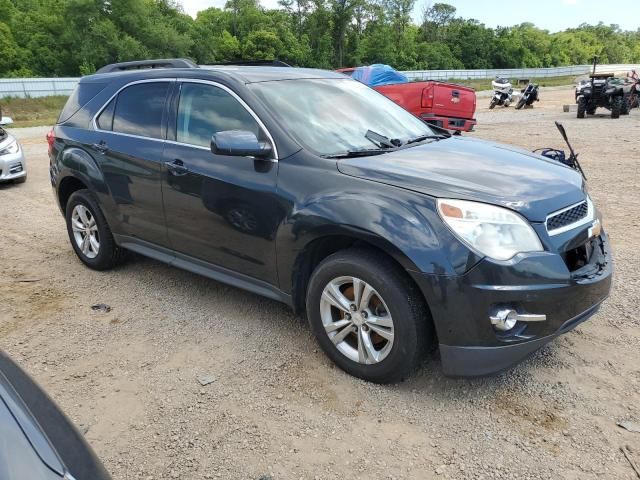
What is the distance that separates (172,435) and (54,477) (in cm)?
143

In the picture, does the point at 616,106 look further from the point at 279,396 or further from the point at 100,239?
the point at 279,396

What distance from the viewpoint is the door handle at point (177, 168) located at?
3.90 m

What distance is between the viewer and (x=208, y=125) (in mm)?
3850

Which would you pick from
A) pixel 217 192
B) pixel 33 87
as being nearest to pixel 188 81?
pixel 217 192

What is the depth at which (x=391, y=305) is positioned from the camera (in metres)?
2.91

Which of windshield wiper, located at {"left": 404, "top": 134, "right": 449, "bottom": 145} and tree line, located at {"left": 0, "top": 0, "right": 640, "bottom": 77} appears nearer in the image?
windshield wiper, located at {"left": 404, "top": 134, "right": 449, "bottom": 145}

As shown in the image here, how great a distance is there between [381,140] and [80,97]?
300 cm

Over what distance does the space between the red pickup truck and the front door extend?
28.5 feet

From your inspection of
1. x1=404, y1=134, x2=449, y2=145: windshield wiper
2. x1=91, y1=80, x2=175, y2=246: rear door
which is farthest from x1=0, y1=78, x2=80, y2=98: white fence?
x1=404, y1=134, x2=449, y2=145: windshield wiper

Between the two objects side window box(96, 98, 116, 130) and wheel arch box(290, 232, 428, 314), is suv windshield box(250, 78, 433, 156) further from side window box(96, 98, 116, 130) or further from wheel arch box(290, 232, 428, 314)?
side window box(96, 98, 116, 130)

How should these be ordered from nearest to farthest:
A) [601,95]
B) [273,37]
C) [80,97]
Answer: [80,97], [601,95], [273,37]

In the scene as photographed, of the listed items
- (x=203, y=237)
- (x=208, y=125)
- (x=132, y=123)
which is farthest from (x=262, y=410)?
(x=132, y=123)

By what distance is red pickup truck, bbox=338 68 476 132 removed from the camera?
11961 millimetres

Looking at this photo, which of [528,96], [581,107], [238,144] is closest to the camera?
[238,144]
